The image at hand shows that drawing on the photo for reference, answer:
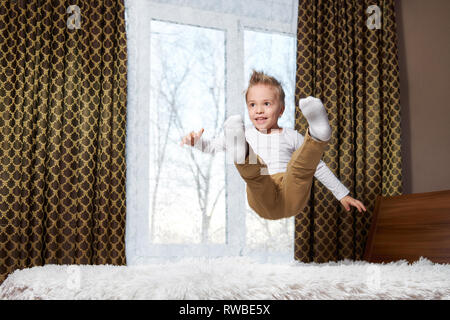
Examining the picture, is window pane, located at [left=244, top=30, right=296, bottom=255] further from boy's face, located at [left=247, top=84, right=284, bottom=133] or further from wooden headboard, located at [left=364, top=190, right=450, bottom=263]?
boy's face, located at [left=247, top=84, right=284, bottom=133]

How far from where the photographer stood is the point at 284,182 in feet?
5.87

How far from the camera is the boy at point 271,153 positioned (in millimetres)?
1447

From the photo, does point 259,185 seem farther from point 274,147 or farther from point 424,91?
point 424,91

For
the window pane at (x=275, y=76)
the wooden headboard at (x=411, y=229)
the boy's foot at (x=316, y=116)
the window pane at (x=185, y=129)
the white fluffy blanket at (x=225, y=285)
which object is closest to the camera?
the white fluffy blanket at (x=225, y=285)

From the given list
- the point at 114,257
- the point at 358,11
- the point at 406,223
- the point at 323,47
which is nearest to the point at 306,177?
the point at 406,223

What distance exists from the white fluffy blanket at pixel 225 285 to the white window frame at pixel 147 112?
124 centimetres

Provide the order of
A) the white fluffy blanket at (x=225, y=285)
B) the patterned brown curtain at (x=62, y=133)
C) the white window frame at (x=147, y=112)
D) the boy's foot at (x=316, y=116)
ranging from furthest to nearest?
the white window frame at (x=147, y=112)
the patterned brown curtain at (x=62, y=133)
the boy's foot at (x=316, y=116)
the white fluffy blanket at (x=225, y=285)

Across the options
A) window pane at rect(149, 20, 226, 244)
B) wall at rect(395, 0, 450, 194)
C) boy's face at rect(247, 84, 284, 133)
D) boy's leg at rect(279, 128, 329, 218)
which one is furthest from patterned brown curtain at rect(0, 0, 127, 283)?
wall at rect(395, 0, 450, 194)

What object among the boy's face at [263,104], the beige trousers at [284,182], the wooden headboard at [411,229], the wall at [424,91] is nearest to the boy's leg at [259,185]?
the beige trousers at [284,182]

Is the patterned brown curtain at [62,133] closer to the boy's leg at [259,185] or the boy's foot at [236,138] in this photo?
the boy's leg at [259,185]

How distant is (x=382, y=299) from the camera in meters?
1.21

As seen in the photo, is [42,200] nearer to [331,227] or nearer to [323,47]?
[331,227]

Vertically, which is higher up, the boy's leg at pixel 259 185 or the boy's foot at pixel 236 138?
the boy's foot at pixel 236 138

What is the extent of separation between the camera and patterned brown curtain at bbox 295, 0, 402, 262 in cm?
301
